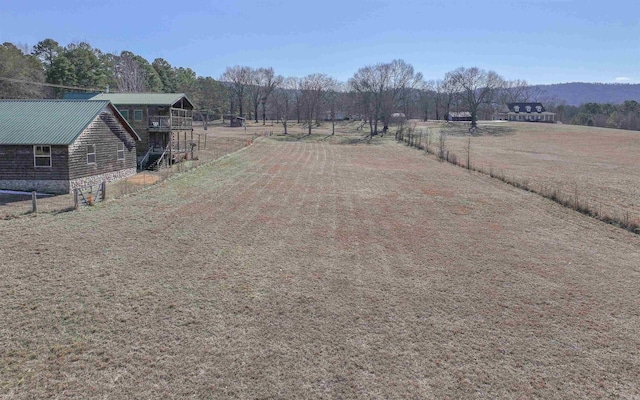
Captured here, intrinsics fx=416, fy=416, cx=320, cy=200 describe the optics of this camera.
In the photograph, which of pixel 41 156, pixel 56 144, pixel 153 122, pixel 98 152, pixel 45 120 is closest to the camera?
pixel 56 144

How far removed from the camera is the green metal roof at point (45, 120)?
21609mm

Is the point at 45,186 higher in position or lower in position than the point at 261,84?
lower

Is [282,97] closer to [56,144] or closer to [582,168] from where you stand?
[582,168]

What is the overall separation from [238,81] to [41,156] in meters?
94.9

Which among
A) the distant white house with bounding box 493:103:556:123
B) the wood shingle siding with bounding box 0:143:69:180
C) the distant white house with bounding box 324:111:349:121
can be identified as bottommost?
the wood shingle siding with bounding box 0:143:69:180

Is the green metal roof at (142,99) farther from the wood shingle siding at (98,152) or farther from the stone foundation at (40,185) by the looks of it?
the stone foundation at (40,185)

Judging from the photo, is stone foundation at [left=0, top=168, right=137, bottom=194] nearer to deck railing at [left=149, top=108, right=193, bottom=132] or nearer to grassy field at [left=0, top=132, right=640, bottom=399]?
grassy field at [left=0, top=132, right=640, bottom=399]

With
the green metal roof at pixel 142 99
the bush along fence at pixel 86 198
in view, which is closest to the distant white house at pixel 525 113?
the green metal roof at pixel 142 99

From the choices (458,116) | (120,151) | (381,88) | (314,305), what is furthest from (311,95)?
(314,305)

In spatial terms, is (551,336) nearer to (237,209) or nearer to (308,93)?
(237,209)

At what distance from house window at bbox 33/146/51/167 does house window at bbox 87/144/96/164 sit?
2.14 meters

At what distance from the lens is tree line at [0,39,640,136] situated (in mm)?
61688

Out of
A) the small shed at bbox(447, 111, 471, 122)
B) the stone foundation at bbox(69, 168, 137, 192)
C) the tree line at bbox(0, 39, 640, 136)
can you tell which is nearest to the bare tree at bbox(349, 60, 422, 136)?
the tree line at bbox(0, 39, 640, 136)

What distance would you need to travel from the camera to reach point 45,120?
2320cm
